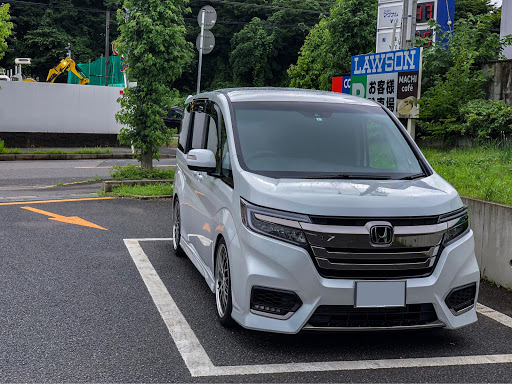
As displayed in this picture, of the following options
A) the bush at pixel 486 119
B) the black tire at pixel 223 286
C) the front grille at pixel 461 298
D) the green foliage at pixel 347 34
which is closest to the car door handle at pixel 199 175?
the black tire at pixel 223 286

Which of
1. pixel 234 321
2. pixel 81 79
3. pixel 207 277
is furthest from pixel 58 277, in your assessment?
pixel 81 79

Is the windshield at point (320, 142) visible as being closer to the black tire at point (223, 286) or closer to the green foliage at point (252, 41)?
the black tire at point (223, 286)

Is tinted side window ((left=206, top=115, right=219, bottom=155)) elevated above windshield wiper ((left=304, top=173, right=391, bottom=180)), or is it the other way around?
tinted side window ((left=206, top=115, right=219, bottom=155))

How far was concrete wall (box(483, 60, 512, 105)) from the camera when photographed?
422 inches

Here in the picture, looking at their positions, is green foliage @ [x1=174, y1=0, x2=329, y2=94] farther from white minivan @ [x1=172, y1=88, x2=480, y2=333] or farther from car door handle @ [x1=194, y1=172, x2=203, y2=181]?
white minivan @ [x1=172, y1=88, x2=480, y2=333]

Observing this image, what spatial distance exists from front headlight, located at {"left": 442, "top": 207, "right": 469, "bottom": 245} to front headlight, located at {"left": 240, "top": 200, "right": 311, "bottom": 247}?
3.18ft

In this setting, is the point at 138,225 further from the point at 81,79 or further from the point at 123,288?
the point at 81,79

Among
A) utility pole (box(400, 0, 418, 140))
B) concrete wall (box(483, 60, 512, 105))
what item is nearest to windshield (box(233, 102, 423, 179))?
concrete wall (box(483, 60, 512, 105))

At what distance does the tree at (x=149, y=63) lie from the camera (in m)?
12.7

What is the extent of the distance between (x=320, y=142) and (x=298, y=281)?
4.78 feet

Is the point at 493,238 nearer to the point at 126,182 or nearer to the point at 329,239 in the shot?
the point at 329,239

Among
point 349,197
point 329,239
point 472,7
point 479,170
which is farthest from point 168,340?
point 472,7

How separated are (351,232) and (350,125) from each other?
1561 millimetres

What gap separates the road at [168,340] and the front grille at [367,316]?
24 centimetres
